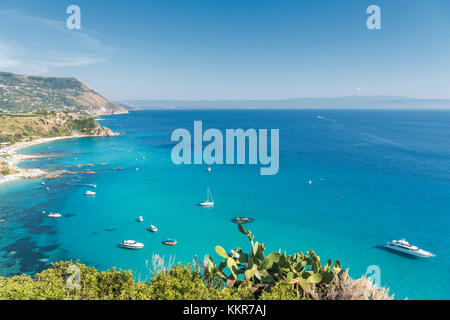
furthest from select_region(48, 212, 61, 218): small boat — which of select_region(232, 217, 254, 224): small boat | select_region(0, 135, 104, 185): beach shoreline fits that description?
select_region(232, 217, 254, 224): small boat

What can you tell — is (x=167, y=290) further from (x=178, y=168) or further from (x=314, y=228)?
(x=178, y=168)

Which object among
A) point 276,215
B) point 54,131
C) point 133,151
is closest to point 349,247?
point 276,215

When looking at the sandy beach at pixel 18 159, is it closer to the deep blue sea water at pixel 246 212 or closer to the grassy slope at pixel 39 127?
the grassy slope at pixel 39 127

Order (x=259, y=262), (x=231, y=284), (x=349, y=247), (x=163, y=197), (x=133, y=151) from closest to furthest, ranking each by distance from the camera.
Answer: (x=231, y=284), (x=259, y=262), (x=349, y=247), (x=163, y=197), (x=133, y=151)

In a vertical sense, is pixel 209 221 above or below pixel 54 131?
below

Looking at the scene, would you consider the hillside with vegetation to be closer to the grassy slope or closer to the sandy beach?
the grassy slope

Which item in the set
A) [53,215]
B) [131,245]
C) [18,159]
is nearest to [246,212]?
[131,245]
